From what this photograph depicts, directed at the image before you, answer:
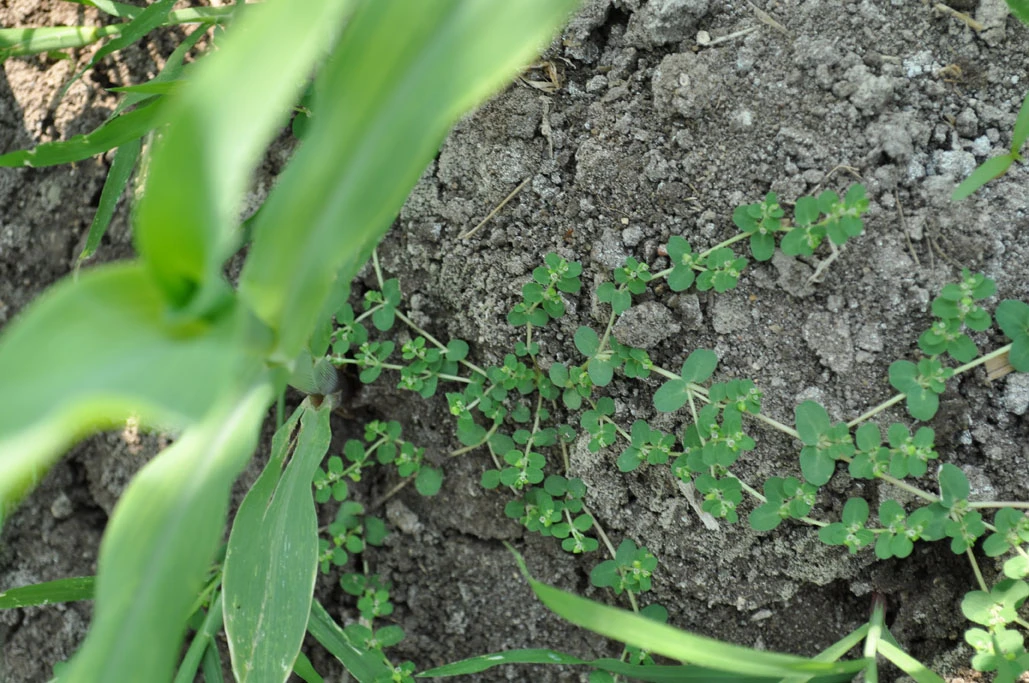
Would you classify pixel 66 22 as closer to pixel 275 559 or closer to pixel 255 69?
pixel 275 559

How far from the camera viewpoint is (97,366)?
63 cm

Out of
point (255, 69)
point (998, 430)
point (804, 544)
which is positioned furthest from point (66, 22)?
point (998, 430)

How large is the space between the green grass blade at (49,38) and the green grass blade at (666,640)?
139 cm

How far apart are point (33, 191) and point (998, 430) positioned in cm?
217

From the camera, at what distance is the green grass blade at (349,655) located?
1.49 meters

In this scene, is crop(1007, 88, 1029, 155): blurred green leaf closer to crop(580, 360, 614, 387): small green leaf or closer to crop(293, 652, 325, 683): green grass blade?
crop(580, 360, 614, 387): small green leaf

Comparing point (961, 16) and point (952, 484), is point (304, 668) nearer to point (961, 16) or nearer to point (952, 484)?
point (952, 484)

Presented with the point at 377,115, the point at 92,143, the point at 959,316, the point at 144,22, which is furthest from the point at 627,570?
the point at 144,22

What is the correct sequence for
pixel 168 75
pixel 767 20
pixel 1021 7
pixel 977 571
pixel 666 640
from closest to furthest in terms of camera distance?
1. pixel 666 640
2. pixel 1021 7
3. pixel 977 571
4. pixel 767 20
5. pixel 168 75

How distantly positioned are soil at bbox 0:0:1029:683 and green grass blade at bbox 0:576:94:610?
47 centimetres

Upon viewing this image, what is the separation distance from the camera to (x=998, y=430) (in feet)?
4.32

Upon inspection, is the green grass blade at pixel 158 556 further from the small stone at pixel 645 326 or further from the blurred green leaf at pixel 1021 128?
the blurred green leaf at pixel 1021 128

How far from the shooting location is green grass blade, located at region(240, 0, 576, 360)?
62cm

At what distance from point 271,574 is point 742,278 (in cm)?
95
